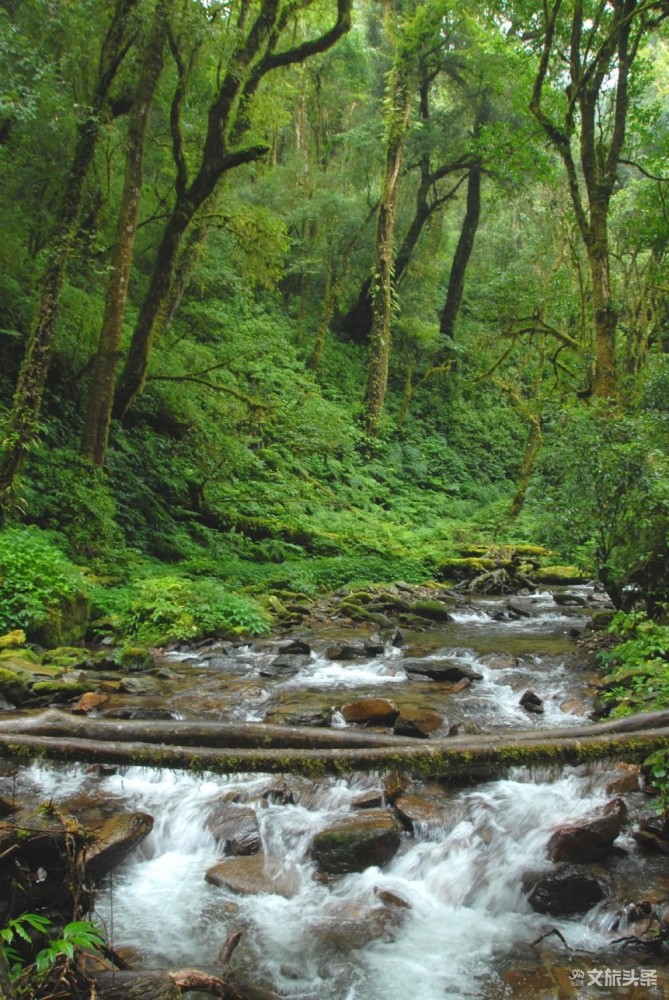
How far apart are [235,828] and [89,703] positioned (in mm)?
2423

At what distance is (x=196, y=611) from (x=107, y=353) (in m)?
5.11

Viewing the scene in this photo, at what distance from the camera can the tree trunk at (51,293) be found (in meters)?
9.70

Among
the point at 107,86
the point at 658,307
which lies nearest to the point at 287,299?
the point at 658,307

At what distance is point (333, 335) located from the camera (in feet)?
91.0

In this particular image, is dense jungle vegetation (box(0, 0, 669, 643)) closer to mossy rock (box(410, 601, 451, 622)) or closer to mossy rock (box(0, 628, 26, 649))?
mossy rock (box(0, 628, 26, 649))

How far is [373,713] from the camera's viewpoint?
6.66 meters

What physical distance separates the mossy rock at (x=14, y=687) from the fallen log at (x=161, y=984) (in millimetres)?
4300

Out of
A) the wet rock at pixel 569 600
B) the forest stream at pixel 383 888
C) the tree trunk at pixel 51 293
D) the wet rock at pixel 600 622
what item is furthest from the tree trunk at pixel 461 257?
the forest stream at pixel 383 888

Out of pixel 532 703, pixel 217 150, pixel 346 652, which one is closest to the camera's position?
pixel 532 703

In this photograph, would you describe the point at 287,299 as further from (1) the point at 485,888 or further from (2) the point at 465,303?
(1) the point at 485,888

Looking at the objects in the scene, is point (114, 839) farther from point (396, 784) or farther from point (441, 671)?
point (441, 671)

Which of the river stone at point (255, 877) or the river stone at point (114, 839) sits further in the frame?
the river stone at point (255, 877)

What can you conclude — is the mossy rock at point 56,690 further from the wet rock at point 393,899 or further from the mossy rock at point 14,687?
the wet rock at point 393,899

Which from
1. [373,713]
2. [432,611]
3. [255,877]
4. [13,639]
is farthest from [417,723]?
[432,611]
